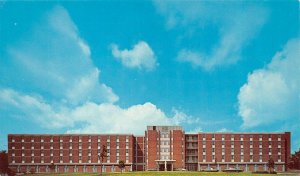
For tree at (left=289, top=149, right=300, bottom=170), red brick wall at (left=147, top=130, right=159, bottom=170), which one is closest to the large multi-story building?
red brick wall at (left=147, top=130, right=159, bottom=170)

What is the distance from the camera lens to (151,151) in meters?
116

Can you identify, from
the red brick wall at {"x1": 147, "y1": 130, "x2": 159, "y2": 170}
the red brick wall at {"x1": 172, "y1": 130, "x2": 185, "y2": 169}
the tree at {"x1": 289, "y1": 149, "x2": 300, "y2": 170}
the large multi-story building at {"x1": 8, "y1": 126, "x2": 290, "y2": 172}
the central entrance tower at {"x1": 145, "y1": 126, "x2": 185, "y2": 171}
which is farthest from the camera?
the tree at {"x1": 289, "y1": 149, "x2": 300, "y2": 170}

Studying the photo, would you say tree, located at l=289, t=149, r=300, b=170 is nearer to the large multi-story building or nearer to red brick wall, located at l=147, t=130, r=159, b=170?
the large multi-story building

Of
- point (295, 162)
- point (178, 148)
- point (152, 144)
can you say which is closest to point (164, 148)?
point (152, 144)

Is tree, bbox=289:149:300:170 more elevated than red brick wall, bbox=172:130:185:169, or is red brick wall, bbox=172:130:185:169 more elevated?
red brick wall, bbox=172:130:185:169

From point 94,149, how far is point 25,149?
1765 cm

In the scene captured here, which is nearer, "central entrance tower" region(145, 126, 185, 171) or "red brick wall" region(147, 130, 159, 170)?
"central entrance tower" region(145, 126, 185, 171)

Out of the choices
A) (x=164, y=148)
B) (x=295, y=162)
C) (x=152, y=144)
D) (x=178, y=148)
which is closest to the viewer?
(x=178, y=148)

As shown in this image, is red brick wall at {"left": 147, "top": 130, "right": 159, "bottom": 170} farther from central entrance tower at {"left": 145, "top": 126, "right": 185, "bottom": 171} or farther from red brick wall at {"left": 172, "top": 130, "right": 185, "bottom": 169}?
red brick wall at {"left": 172, "top": 130, "right": 185, "bottom": 169}

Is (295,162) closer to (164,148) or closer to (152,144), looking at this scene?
(164,148)

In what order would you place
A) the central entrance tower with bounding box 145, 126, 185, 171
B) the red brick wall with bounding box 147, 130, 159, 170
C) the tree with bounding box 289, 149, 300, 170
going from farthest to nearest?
the tree with bounding box 289, 149, 300, 170 < the red brick wall with bounding box 147, 130, 159, 170 < the central entrance tower with bounding box 145, 126, 185, 171

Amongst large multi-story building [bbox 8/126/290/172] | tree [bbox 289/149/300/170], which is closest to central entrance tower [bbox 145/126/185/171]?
large multi-story building [bbox 8/126/290/172]

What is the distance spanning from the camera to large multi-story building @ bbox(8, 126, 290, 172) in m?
113

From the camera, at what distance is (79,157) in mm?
114250
